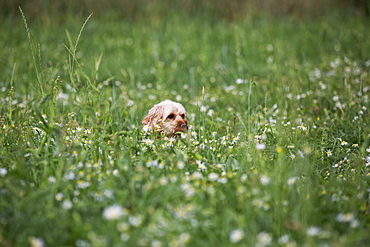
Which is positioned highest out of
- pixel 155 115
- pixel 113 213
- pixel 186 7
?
pixel 113 213

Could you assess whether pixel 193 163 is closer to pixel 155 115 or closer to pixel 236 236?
pixel 155 115

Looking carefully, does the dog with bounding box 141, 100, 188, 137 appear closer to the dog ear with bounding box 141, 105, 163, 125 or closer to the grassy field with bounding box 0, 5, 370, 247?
the dog ear with bounding box 141, 105, 163, 125

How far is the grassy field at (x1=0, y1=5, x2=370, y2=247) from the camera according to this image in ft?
6.79

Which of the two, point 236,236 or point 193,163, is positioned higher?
point 236,236

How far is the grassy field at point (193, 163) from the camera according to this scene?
2.07 metres

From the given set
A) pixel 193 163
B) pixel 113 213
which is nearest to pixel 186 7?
pixel 193 163

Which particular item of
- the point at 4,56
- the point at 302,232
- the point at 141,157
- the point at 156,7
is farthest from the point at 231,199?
the point at 156,7

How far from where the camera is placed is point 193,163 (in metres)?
2.77

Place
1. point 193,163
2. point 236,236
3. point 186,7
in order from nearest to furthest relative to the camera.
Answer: point 236,236
point 193,163
point 186,7

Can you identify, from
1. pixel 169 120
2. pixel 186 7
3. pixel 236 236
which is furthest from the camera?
pixel 186 7

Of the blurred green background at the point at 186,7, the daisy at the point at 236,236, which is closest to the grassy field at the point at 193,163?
the daisy at the point at 236,236

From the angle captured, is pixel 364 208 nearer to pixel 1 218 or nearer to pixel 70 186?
pixel 70 186

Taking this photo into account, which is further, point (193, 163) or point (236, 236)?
point (193, 163)

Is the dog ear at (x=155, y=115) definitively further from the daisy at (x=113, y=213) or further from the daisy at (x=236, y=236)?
the daisy at (x=236, y=236)
